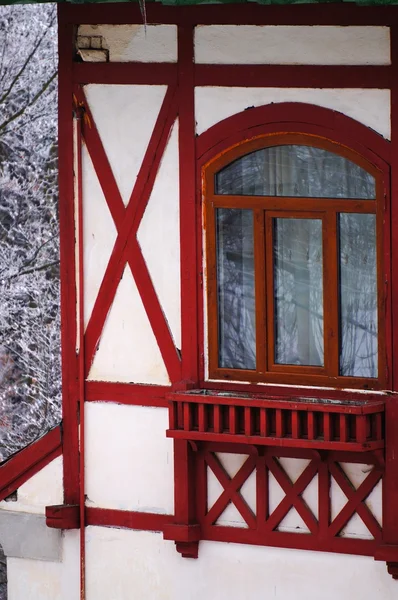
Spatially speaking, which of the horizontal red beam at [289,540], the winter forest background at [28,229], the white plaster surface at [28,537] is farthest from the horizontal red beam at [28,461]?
the winter forest background at [28,229]

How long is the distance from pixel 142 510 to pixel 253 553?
2.68 ft

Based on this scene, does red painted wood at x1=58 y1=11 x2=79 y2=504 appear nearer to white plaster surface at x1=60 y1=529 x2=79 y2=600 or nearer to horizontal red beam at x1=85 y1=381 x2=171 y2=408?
→ horizontal red beam at x1=85 y1=381 x2=171 y2=408

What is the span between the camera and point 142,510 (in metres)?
9.92

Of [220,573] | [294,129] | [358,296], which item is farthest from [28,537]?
[294,129]

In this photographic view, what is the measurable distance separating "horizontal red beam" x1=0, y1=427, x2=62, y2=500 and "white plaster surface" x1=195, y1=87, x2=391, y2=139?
2340mm

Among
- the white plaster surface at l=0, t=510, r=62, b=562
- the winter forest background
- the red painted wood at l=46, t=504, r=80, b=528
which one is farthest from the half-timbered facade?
the winter forest background

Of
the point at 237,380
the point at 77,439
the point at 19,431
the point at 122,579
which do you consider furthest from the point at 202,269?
the point at 19,431

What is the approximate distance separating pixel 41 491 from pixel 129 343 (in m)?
1.29

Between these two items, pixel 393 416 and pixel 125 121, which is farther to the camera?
pixel 125 121

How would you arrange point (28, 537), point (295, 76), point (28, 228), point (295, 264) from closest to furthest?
point (295, 76) < point (295, 264) < point (28, 537) < point (28, 228)

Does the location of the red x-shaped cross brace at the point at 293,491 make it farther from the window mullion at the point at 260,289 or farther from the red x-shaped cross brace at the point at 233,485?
the window mullion at the point at 260,289

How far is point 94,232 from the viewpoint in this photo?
983 cm

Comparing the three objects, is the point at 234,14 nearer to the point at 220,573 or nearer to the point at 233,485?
the point at 233,485

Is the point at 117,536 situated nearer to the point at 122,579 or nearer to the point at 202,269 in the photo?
the point at 122,579
